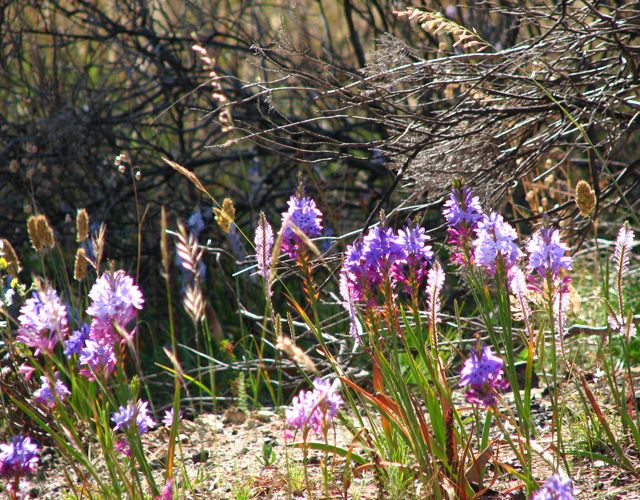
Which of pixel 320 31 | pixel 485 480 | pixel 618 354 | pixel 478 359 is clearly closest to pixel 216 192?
pixel 320 31

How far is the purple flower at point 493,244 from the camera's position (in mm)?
1934

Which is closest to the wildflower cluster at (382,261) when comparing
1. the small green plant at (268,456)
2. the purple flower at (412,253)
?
the purple flower at (412,253)

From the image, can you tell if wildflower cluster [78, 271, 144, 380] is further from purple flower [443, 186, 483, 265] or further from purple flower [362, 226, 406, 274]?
purple flower [443, 186, 483, 265]

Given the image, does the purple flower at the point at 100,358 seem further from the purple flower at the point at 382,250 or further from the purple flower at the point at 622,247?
the purple flower at the point at 622,247

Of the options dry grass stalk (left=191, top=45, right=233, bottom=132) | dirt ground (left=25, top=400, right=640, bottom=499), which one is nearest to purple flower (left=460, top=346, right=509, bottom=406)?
dirt ground (left=25, top=400, right=640, bottom=499)

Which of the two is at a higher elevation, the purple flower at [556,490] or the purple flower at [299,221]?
the purple flower at [299,221]

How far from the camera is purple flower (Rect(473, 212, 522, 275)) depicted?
193cm

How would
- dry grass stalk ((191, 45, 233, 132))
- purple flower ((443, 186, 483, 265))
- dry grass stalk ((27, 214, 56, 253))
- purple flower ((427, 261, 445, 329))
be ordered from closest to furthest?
1. purple flower ((443, 186, 483, 265))
2. purple flower ((427, 261, 445, 329))
3. dry grass stalk ((27, 214, 56, 253))
4. dry grass stalk ((191, 45, 233, 132))

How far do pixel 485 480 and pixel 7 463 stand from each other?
1.38 meters

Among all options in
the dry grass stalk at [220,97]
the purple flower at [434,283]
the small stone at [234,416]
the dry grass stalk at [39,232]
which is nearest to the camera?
the purple flower at [434,283]

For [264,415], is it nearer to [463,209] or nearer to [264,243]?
[264,243]

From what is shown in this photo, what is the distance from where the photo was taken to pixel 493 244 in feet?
6.36

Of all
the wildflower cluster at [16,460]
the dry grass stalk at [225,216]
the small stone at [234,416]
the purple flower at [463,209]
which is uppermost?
the dry grass stalk at [225,216]

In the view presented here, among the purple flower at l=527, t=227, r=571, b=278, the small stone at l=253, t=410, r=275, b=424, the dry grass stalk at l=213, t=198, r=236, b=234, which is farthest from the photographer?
the small stone at l=253, t=410, r=275, b=424
